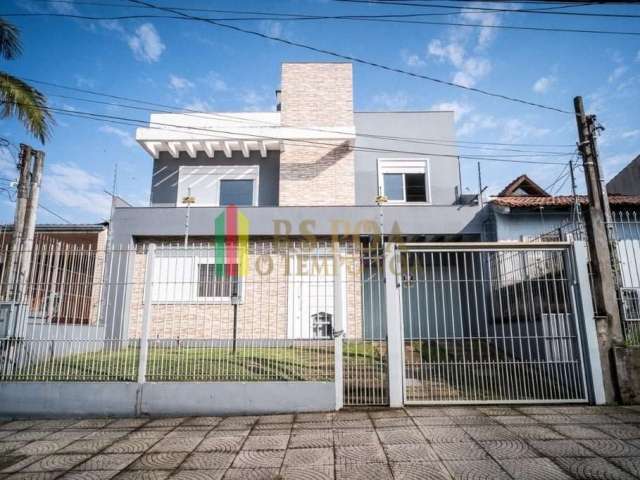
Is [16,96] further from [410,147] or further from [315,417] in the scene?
[410,147]

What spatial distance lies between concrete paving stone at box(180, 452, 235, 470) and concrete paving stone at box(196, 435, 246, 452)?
115mm

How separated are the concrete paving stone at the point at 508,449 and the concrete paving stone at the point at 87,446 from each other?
14.1 feet

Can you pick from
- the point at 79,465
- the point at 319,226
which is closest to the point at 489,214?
the point at 319,226

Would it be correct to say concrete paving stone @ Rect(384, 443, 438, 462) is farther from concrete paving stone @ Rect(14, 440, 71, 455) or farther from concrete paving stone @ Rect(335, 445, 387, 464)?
concrete paving stone @ Rect(14, 440, 71, 455)

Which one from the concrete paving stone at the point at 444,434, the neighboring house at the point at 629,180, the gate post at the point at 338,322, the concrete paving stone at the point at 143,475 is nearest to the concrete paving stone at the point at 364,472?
the concrete paving stone at the point at 444,434

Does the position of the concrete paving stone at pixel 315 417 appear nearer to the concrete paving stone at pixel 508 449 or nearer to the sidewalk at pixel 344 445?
the sidewalk at pixel 344 445

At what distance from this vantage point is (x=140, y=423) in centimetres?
519

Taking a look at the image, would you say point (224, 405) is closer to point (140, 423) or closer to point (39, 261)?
point (140, 423)

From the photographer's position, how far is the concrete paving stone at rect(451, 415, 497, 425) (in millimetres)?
Answer: 4848

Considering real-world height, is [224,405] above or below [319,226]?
below

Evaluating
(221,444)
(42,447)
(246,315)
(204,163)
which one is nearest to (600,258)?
(246,315)

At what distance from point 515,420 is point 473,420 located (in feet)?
1.81

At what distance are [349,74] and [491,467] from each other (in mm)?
14171

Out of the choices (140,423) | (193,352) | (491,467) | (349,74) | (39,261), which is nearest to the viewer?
(491,467)
